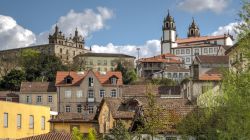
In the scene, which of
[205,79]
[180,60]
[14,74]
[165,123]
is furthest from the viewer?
[180,60]

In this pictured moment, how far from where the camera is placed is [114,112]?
4291 centimetres

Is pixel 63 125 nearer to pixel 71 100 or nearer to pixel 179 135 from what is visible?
pixel 179 135

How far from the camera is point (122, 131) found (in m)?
29.0

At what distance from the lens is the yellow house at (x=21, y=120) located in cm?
4400

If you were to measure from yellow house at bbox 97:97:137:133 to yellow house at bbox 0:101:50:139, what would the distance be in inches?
269

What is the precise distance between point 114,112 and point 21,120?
9473 millimetres

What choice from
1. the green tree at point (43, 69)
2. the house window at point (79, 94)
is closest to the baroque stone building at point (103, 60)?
the green tree at point (43, 69)

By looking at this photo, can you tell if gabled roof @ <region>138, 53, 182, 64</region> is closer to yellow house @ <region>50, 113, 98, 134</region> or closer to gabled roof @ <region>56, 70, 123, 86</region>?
gabled roof @ <region>56, 70, 123, 86</region>

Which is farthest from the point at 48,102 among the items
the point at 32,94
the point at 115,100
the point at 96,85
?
the point at 115,100

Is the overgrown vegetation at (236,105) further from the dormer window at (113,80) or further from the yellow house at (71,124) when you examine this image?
the dormer window at (113,80)

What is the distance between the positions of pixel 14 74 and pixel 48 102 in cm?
2798

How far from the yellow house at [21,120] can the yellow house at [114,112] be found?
6.84m

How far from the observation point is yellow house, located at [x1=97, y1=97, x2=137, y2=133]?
41519mm

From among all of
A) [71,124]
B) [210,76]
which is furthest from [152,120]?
[210,76]
